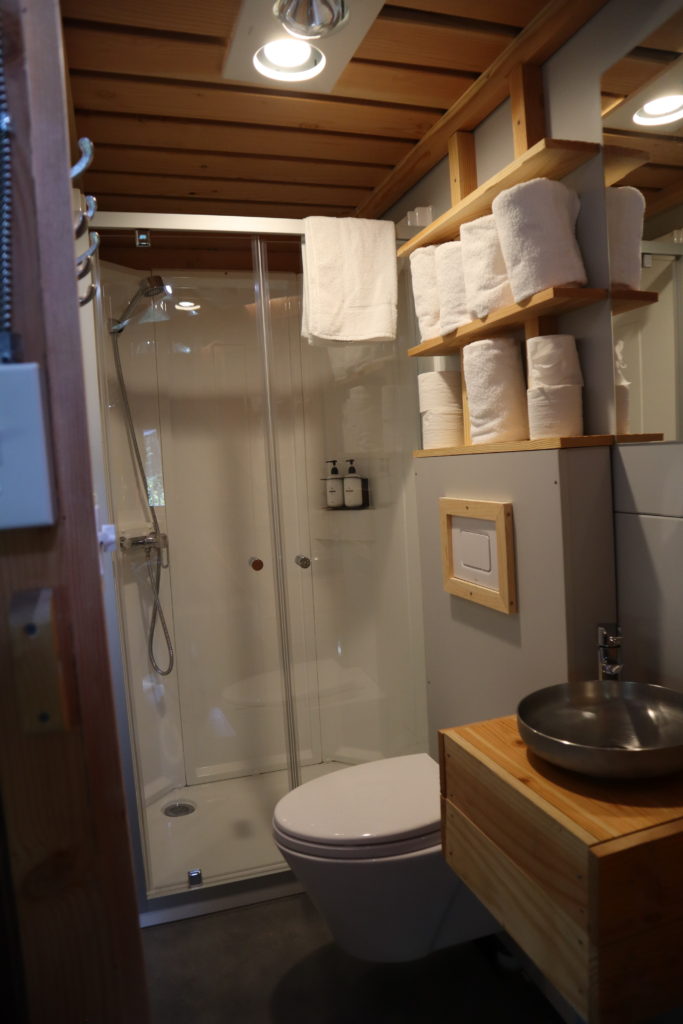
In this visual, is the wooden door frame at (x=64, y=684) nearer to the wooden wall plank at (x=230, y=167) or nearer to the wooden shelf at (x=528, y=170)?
the wooden shelf at (x=528, y=170)

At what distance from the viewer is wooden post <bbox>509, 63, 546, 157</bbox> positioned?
5.22ft

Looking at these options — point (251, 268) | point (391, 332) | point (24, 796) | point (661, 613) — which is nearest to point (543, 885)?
point (661, 613)

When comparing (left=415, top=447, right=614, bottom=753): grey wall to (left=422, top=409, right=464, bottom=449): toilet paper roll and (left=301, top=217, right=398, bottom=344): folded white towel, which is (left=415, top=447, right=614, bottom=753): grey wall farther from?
(left=301, top=217, right=398, bottom=344): folded white towel

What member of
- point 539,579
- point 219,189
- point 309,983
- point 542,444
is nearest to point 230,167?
point 219,189

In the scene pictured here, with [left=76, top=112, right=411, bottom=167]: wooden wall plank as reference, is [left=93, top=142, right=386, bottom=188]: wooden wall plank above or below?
above

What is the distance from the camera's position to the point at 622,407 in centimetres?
144

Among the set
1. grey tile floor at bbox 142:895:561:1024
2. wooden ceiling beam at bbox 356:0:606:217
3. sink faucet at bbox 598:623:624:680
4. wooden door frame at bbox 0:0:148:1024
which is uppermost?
wooden ceiling beam at bbox 356:0:606:217

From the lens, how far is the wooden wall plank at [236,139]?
1.88 m

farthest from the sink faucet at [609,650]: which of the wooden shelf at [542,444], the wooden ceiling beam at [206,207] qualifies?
the wooden ceiling beam at [206,207]

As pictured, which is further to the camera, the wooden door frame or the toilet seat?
the toilet seat

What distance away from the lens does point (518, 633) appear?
5.23 ft

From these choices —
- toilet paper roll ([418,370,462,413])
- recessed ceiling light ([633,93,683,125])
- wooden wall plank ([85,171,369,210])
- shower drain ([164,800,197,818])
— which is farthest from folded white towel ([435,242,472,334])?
shower drain ([164,800,197,818])

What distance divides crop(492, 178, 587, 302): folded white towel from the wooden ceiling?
0.23 meters

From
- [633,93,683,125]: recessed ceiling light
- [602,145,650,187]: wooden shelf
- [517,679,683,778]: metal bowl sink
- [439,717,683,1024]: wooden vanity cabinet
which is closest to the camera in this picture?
[439,717,683,1024]: wooden vanity cabinet
